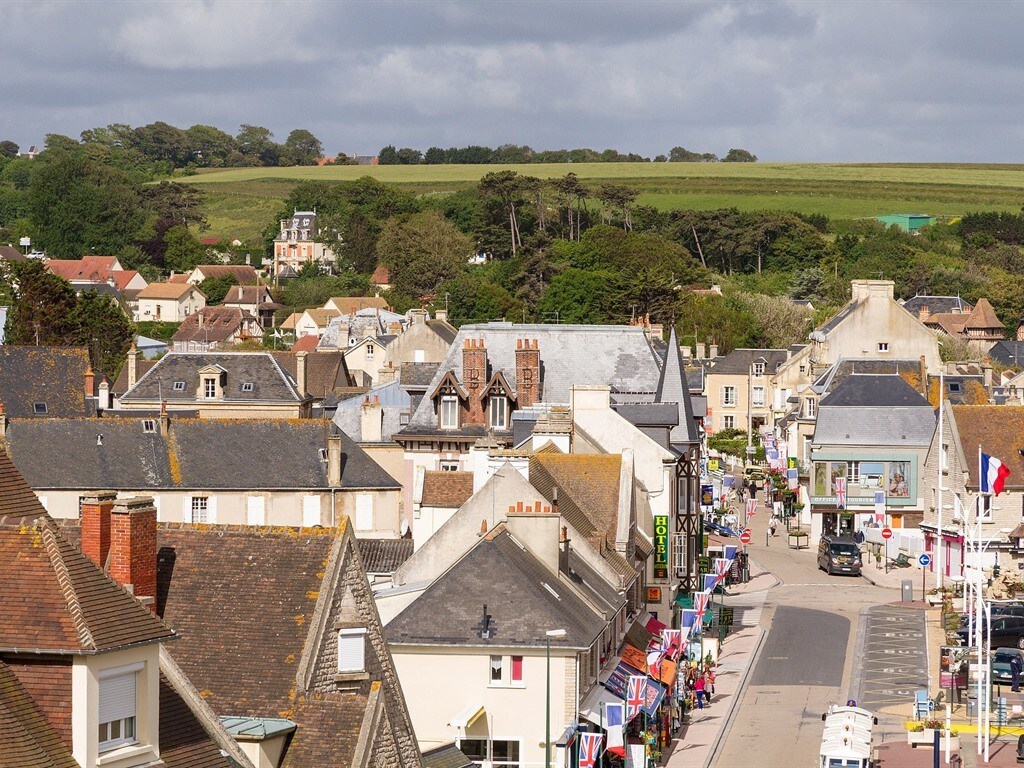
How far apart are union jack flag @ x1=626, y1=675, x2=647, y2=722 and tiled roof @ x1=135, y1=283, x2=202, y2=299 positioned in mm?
146387

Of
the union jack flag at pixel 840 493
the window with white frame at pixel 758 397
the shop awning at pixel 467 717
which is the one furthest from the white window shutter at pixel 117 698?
the window with white frame at pixel 758 397

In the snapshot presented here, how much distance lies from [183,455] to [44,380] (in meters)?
17.2

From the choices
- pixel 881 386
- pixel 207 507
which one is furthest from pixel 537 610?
pixel 881 386

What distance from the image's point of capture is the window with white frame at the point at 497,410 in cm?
6800

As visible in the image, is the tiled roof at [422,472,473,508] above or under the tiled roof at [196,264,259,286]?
under

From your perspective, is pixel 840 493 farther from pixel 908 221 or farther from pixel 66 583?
pixel 908 221

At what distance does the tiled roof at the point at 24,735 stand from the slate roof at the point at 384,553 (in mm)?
31991

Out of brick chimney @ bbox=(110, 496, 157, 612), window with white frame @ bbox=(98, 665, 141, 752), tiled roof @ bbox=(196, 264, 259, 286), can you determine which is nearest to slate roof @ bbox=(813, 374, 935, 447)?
brick chimney @ bbox=(110, 496, 157, 612)

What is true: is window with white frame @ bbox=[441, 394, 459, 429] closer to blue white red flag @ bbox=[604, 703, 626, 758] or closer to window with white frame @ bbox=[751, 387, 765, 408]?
blue white red flag @ bbox=[604, 703, 626, 758]

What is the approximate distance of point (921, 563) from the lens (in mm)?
66375

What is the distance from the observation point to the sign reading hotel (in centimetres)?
5312

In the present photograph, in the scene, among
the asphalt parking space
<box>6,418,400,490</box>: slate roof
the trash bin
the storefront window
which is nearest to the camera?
the asphalt parking space

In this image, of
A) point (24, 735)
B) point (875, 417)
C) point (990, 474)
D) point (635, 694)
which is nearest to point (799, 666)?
point (990, 474)

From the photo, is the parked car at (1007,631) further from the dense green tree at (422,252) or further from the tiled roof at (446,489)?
the dense green tree at (422,252)
